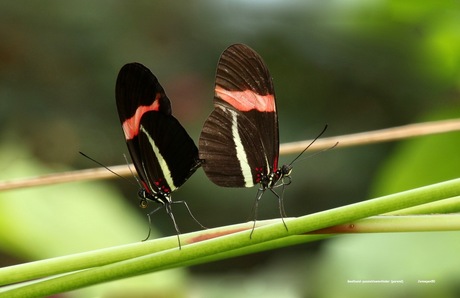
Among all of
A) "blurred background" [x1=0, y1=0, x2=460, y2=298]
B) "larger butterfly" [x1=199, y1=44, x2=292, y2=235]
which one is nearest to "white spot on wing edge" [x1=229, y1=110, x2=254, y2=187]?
"larger butterfly" [x1=199, y1=44, x2=292, y2=235]

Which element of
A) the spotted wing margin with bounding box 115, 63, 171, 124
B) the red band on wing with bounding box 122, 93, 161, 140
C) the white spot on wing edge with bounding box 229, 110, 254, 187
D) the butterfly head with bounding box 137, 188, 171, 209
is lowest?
the butterfly head with bounding box 137, 188, 171, 209

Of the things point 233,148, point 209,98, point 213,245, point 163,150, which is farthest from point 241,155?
point 209,98

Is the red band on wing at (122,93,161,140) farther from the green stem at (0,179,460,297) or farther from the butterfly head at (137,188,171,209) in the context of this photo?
the green stem at (0,179,460,297)

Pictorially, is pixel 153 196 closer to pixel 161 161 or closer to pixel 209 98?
pixel 161 161

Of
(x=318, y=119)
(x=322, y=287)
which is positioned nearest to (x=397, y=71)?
(x=318, y=119)

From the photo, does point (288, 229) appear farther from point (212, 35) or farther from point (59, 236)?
point (212, 35)

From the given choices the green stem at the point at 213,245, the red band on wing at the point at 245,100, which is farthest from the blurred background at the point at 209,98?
the green stem at the point at 213,245

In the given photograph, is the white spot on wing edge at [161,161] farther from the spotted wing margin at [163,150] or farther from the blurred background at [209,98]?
the blurred background at [209,98]
